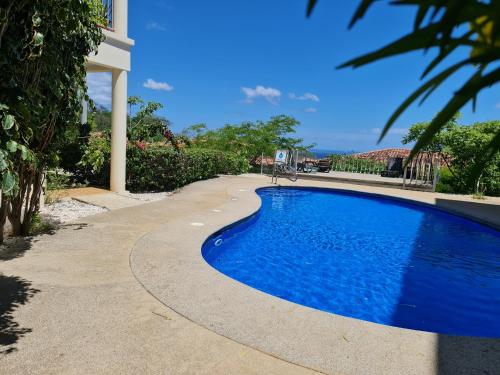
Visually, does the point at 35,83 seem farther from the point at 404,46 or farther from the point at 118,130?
the point at 118,130

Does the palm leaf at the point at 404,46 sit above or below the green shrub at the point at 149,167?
above

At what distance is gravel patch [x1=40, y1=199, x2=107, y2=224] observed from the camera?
746cm

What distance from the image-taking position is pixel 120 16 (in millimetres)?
9906

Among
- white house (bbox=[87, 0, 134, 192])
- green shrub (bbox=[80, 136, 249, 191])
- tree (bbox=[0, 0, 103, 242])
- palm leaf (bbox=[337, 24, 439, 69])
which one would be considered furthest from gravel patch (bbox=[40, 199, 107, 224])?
palm leaf (bbox=[337, 24, 439, 69])

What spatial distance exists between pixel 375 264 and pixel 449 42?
274 inches

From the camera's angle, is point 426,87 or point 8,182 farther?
point 8,182

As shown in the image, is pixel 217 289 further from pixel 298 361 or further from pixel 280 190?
pixel 280 190

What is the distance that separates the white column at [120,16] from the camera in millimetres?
9773

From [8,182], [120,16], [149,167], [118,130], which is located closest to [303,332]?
[8,182]

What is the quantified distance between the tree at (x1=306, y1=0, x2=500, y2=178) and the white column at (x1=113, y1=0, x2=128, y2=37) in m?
10.8

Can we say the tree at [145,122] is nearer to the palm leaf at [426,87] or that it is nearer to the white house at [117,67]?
the white house at [117,67]

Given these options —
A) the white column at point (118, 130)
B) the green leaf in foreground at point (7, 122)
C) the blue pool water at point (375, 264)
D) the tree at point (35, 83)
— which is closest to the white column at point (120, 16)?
the white column at point (118, 130)

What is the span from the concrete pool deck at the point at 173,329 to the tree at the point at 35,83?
1.16m

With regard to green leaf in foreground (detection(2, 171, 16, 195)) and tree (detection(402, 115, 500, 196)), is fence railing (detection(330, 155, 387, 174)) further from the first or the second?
green leaf in foreground (detection(2, 171, 16, 195))
